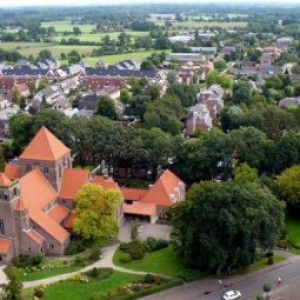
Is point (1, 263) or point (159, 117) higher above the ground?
point (159, 117)

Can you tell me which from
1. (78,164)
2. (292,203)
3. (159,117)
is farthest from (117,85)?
(292,203)

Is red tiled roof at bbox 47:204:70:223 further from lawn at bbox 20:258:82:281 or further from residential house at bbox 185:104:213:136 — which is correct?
residential house at bbox 185:104:213:136

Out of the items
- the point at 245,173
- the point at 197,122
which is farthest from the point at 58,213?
the point at 197,122

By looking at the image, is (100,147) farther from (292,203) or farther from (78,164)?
(292,203)

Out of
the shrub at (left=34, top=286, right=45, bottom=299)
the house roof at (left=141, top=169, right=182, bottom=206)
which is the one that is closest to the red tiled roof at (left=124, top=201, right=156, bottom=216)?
the house roof at (left=141, top=169, right=182, bottom=206)

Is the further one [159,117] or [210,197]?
[159,117]

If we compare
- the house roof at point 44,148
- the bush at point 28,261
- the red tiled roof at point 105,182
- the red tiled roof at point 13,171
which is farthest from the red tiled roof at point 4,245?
the red tiled roof at point 105,182
